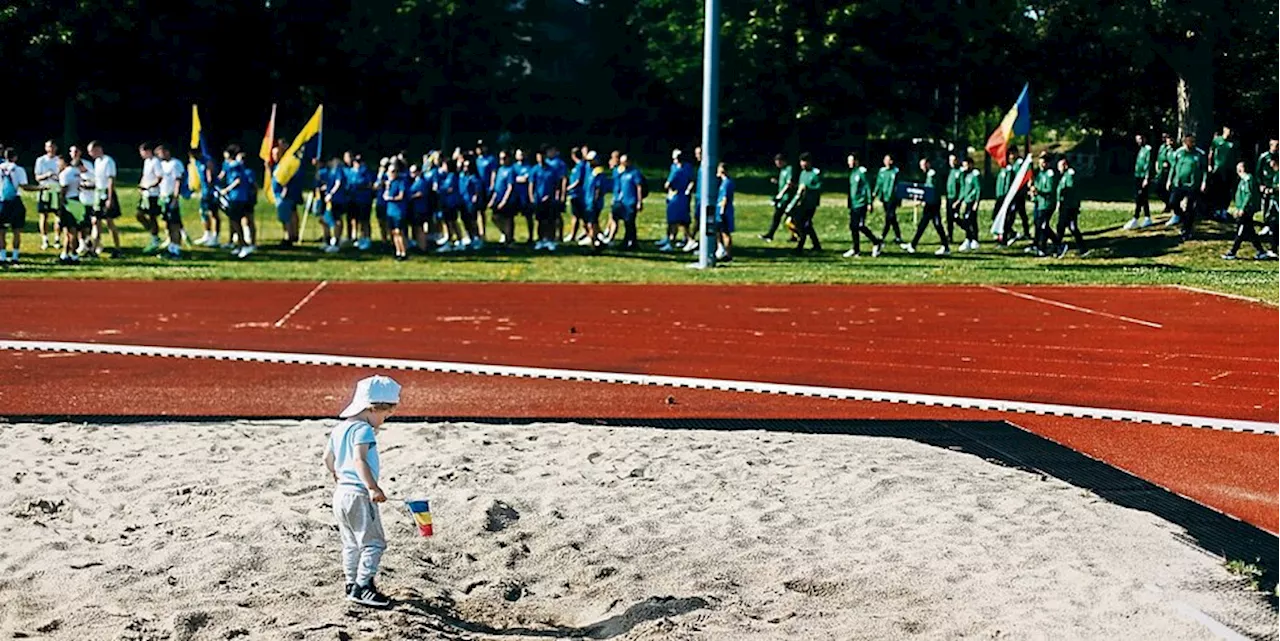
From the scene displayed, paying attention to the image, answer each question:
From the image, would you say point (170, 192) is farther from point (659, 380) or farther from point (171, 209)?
point (659, 380)

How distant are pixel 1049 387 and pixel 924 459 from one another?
437cm

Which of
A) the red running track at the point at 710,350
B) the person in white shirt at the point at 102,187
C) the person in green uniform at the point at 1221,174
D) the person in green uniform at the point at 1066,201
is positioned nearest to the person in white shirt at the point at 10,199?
the person in white shirt at the point at 102,187

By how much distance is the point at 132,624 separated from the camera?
8.00 metres

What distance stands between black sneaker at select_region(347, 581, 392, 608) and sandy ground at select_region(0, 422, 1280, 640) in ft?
0.28

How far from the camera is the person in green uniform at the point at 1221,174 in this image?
106ft

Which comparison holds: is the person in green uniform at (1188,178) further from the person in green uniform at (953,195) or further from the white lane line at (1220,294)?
the white lane line at (1220,294)

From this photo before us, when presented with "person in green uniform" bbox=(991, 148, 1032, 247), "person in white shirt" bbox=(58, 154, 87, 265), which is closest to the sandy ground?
"person in white shirt" bbox=(58, 154, 87, 265)

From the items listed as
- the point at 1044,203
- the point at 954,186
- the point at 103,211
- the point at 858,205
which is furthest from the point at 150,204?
the point at 1044,203

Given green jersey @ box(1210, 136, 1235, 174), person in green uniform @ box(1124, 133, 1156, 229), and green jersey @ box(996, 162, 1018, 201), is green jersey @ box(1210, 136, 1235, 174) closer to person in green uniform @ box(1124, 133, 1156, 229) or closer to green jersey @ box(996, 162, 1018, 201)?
person in green uniform @ box(1124, 133, 1156, 229)

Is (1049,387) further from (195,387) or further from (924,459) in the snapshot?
(195,387)

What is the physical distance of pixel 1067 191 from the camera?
30.4 metres

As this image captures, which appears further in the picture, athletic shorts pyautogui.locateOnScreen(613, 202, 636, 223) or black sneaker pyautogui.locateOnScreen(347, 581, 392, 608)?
athletic shorts pyautogui.locateOnScreen(613, 202, 636, 223)

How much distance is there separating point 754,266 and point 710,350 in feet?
34.6

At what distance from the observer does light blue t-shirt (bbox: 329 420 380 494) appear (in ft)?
27.3
